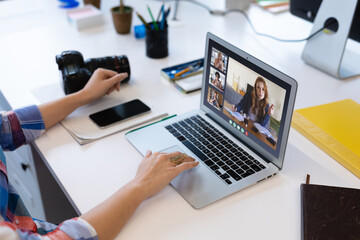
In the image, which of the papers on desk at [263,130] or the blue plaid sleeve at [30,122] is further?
the blue plaid sleeve at [30,122]

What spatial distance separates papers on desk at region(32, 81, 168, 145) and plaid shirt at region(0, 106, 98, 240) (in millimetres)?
94

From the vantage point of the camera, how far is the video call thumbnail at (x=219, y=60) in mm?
969

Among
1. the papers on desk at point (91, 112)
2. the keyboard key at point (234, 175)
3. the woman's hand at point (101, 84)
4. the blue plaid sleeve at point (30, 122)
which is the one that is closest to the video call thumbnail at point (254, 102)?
the keyboard key at point (234, 175)

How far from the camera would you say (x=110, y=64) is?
4.08 feet

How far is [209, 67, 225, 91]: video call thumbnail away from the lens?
995mm

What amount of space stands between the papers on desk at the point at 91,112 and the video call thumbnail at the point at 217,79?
19cm

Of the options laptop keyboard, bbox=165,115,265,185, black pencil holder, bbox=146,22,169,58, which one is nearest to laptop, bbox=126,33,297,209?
laptop keyboard, bbox=165,115,265,185

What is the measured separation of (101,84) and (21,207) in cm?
43

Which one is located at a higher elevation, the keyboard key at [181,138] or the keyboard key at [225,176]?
the keyboard key at [181,138]

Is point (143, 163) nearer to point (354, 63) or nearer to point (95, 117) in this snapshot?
point (95, 117)

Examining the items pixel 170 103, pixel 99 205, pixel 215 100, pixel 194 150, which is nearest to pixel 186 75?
pixel 170 103

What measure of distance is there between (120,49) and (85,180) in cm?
74

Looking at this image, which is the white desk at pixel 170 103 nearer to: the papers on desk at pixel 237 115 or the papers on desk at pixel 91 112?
the papers on desk at pixel 91 112

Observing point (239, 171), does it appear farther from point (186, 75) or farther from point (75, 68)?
point (75, 68)
